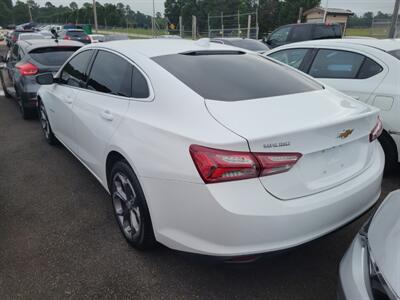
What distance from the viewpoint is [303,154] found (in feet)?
6.22

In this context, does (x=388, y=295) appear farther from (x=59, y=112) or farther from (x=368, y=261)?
(x=59, y=112)

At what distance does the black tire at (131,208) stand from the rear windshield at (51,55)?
429cm

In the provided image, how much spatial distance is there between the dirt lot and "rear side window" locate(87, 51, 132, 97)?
3.90 feet

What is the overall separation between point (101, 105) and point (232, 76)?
1.16 metres

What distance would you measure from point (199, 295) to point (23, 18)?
→ 104011 mm

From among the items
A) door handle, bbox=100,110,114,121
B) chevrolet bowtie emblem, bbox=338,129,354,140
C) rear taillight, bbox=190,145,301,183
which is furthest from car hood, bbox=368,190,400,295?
door handle, bbox=100,110,114,121

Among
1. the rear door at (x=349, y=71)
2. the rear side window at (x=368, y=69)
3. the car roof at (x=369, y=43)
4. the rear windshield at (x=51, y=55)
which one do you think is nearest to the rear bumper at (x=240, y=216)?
the rear door at (x=349, y=71)

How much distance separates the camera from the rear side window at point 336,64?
13.2 feet

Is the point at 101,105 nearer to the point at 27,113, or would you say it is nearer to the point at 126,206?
the point at 126,206

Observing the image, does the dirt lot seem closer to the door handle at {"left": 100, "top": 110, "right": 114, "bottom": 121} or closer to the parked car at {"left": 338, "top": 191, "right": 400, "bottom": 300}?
the parked car at {"left": 338, "top": 191, "right": 400, "bottom": 300}

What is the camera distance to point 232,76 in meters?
2.52

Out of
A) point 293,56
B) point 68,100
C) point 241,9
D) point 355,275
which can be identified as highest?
point 241,9

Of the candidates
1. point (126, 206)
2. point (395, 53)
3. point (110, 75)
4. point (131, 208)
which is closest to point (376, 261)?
point (131, 208)

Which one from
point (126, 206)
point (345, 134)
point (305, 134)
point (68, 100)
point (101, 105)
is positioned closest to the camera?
point (305, 134)
